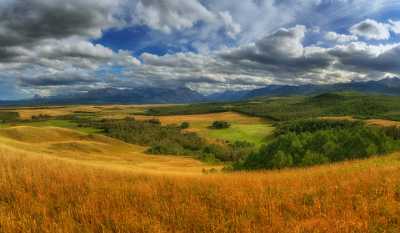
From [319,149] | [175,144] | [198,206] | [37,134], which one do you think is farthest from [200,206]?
[175,144]

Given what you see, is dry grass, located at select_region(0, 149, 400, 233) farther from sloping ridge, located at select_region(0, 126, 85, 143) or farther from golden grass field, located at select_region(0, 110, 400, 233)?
sloping ridge, located at select_region(0, 126, 85, 143)

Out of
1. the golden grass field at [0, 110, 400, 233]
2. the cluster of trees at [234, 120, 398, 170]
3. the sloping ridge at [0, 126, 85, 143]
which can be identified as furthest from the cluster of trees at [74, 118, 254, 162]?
the golden grass field at [0, 110, 400, 233]

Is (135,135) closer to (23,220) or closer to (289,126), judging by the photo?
(289,126)

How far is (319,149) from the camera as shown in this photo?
30.8 metres

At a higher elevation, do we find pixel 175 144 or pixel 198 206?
pixel 198 206

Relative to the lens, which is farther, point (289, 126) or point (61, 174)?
point (289, 126)

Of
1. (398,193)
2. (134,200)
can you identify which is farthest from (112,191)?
(398,193)

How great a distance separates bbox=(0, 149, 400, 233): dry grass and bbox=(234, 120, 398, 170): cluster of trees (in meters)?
19.0

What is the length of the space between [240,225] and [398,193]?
4.64m

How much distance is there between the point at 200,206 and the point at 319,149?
2606 cm

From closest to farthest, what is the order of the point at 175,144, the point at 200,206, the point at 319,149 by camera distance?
the point at 200,206 < the point at 319,149 < the point at 175,144

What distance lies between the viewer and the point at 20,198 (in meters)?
8.39

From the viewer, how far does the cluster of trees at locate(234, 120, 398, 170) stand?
1136 inches

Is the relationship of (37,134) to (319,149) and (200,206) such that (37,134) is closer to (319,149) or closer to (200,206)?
(319,149)
